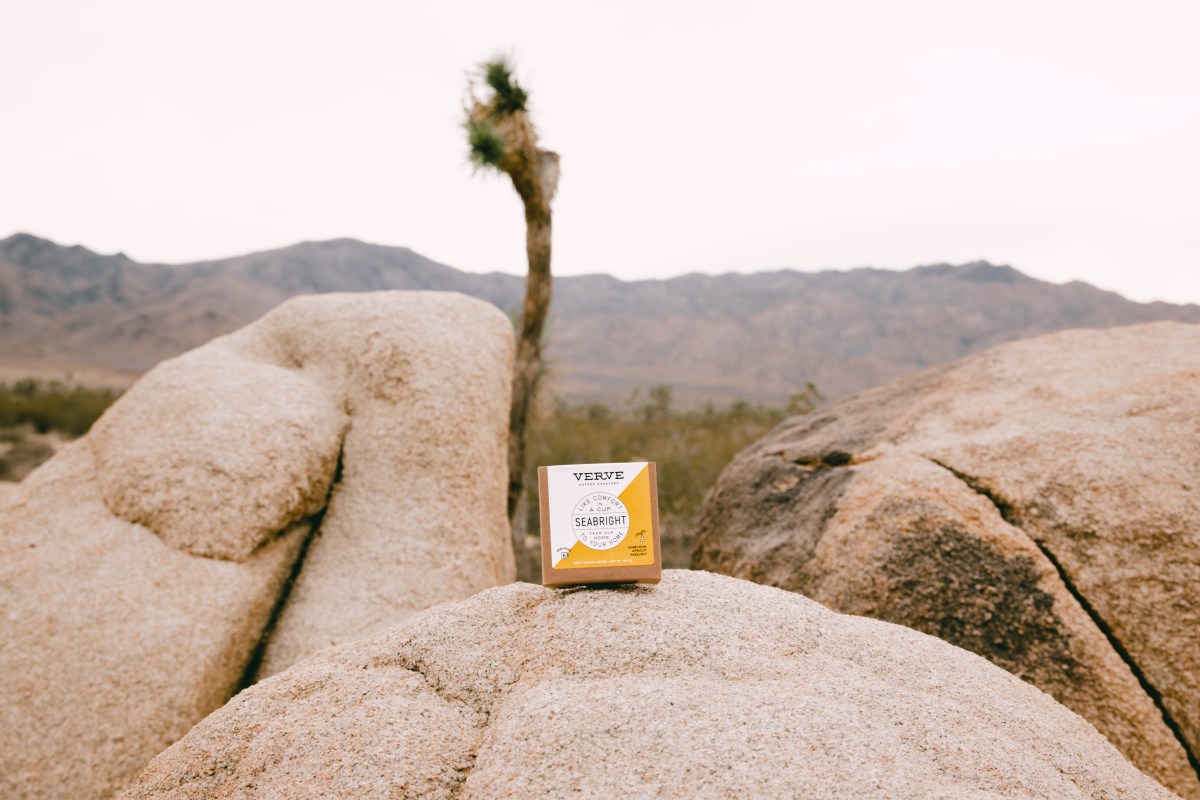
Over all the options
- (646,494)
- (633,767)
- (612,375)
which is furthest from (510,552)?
(612,375)

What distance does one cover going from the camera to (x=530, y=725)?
2.08 meters

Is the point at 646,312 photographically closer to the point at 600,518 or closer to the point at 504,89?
the point at 504,89

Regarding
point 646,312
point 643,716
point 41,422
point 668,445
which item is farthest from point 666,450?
point 646,312

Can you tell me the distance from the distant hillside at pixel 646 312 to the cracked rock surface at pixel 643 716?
7146 centimetres

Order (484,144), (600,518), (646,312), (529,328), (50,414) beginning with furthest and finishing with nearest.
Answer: (646,312) → (50,414) → (529,328) → (484,144) → (600,518)

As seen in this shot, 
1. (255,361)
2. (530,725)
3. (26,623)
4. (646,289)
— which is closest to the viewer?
(530,725)

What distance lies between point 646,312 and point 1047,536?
5435 inches

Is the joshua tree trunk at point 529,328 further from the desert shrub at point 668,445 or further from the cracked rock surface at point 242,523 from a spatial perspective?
the cracked rock surface at point 242,523

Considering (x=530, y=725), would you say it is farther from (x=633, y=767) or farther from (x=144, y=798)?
(x=144, y=798)

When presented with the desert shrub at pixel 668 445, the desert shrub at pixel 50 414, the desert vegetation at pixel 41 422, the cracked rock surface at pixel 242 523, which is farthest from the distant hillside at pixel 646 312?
the cracked rock surface at pixel 242 523

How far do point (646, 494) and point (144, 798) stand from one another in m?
1.99

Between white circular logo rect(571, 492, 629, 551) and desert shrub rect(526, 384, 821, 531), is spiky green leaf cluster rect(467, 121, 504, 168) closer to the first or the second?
desert shrub rect(526, 384, 821, 531)

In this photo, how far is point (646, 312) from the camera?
461 ft

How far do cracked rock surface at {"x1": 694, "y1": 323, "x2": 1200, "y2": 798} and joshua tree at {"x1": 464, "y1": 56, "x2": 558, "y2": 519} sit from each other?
425cm
